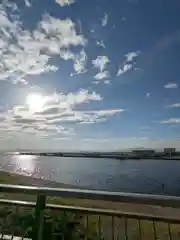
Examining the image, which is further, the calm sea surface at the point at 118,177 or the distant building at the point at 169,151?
the distant building at the point at 169,151

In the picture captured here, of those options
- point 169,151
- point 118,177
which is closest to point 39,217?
point 118,177

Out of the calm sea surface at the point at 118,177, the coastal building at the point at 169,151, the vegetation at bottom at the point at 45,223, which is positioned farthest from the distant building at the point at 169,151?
the vegetation at bottom at the point at 45,223

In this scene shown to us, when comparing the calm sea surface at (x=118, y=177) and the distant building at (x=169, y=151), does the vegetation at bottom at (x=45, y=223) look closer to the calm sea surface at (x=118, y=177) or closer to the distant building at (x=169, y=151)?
the calm sea surface at (x=118, y=177)

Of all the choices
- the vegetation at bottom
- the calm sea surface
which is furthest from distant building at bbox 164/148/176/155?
the vegetation at bottom

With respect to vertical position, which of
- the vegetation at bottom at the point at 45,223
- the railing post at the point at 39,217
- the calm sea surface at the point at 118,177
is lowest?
the calm sea surface at the point at 118,177

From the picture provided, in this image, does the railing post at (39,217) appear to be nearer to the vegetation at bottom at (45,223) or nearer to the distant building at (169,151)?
the vegetation at bottom at (45,223)

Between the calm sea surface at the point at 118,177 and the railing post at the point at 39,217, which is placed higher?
the railing post at the point at 39,217

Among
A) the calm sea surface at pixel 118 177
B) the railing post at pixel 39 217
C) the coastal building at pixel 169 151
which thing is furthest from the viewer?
the coastal building at pixel 169 151

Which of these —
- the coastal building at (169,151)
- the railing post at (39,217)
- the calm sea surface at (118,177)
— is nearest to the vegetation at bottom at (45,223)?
the railing post at (39,217)

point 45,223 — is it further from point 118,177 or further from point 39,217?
point 118,177

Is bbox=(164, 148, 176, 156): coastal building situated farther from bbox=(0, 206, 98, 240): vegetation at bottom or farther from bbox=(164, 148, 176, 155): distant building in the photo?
bbox=(0, 206, 98, 240): vegetation at bottom

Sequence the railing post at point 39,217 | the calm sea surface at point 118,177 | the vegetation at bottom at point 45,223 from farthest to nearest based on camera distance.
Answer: the calm sea surface at point 118,177, the vegetation at bottom at point 45,223, the railing post at point 39,217

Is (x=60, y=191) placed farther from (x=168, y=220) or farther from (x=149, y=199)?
(x=168, y=220)

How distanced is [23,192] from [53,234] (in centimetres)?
60
